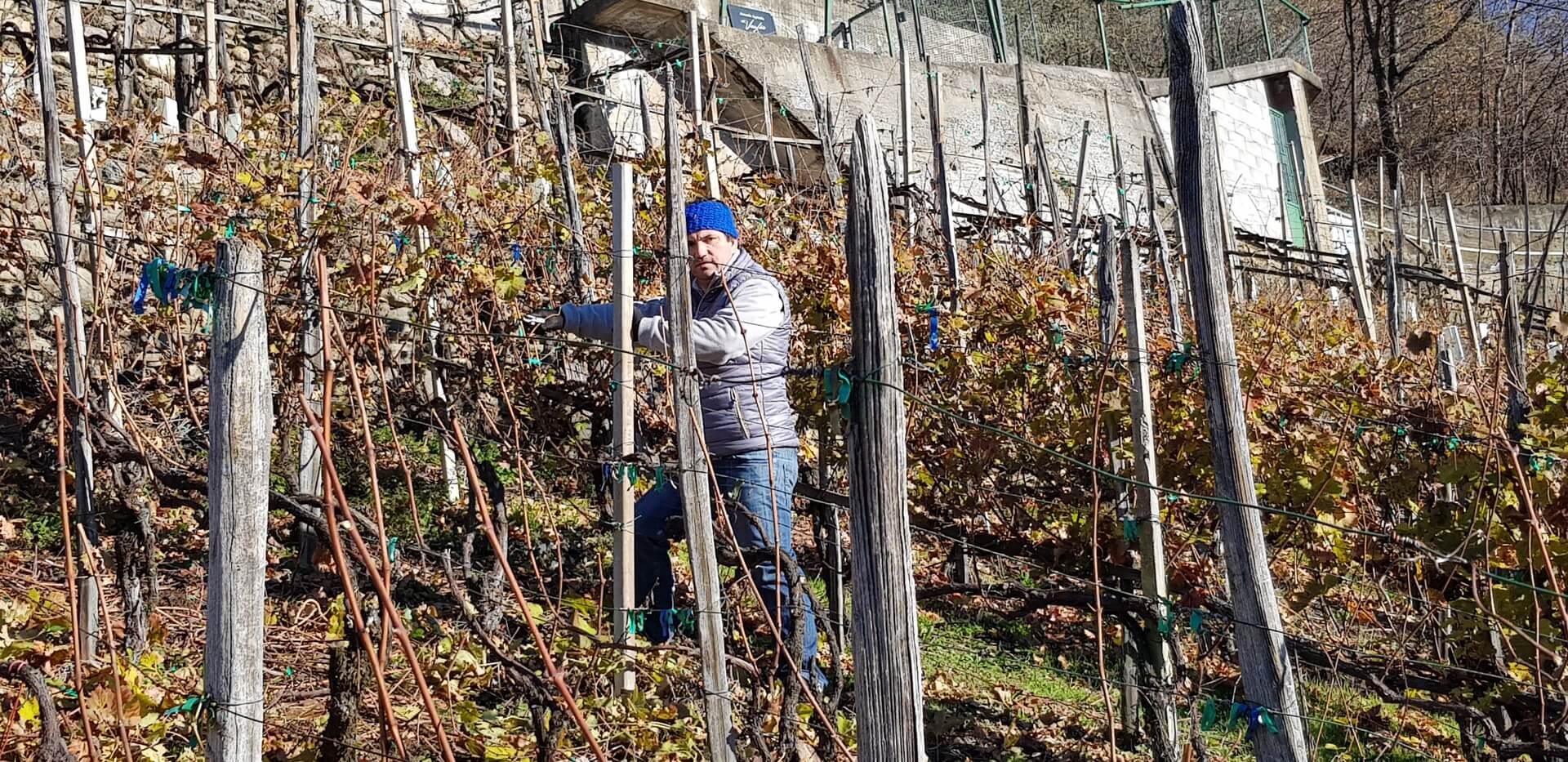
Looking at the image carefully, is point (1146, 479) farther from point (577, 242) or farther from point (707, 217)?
point (577, 242)

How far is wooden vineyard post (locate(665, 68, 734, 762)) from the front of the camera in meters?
2.72

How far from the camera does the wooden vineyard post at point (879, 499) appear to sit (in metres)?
2.27

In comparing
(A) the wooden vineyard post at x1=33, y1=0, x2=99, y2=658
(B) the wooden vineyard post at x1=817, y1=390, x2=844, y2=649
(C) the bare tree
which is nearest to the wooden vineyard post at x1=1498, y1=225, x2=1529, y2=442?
(B) the wooden vineyard post at x1=817, y1=390, x2=844, y2=649

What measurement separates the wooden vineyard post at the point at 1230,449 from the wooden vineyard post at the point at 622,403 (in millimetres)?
1320

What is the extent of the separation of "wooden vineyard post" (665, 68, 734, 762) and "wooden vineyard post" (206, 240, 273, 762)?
84 cm

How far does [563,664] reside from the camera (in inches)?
137

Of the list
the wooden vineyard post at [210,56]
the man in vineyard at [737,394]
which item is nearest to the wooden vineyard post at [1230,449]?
the man in vineyard at [737,394]

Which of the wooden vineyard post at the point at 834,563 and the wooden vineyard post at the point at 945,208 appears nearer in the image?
the wooden vineyard post at the point at 834,563

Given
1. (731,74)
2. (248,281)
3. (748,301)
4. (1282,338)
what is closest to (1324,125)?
(731,74)

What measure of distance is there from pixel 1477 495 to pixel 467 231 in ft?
11.9

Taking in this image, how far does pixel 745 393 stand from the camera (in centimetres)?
359

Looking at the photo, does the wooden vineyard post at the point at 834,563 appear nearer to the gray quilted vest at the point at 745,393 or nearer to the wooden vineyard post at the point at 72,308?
the gray quilted vest at the point at 745,393

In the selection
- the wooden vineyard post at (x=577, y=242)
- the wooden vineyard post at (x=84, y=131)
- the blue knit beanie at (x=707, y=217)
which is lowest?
the blue knit beanie at (x=707, y=217)

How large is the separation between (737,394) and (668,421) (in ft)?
4.56
